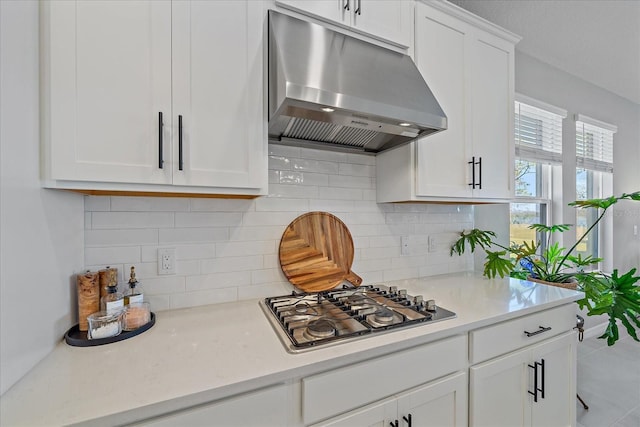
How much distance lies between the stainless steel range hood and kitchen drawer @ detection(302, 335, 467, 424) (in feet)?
3.03

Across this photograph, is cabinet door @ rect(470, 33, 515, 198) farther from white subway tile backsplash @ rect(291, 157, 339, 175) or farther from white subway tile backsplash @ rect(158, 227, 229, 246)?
white subway tile backsplash @ rect(158, 227, 229, 246)

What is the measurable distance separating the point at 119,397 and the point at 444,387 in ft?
3.58

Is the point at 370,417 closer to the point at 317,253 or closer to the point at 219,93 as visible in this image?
the point at 317,253

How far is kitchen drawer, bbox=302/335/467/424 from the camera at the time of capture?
89cm

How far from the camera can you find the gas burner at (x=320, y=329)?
0.99 m

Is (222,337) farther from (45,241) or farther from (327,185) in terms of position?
(327,185)

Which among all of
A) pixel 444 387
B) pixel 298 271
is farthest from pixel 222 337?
pixel 444 387

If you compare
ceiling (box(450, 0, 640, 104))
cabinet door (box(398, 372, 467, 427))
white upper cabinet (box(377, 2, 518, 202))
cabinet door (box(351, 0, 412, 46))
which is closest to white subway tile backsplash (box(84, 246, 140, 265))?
cabinet door (box(398, 372, 467, 427))

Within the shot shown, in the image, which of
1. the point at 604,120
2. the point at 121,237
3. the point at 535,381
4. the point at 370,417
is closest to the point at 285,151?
the point at 121,237

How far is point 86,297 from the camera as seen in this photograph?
1.07m

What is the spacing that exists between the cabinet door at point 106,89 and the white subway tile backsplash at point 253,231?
35 centimetres

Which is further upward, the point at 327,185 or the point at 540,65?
the point at 540,65

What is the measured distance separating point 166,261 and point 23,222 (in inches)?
22.0

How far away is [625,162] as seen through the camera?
3.79m
